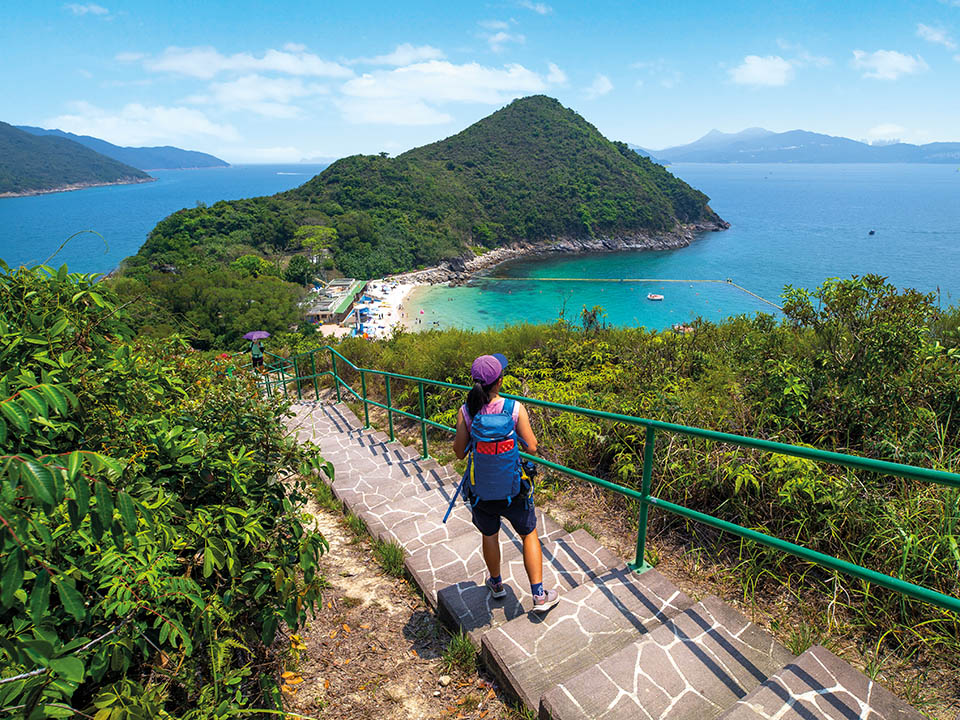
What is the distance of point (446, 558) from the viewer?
3465 millimetres

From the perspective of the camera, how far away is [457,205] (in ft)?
290

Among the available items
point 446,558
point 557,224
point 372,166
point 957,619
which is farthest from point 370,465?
Result: point 372,166

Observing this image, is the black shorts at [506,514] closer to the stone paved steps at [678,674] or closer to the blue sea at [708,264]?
the stone paved steps at [678,674]

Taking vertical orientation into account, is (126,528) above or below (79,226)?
below

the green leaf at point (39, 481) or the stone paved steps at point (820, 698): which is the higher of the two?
the green leaf at point (39, 481)

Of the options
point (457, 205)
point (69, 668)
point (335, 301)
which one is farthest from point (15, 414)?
point (457, 205)

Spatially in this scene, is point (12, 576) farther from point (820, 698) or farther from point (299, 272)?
point (299, 272)

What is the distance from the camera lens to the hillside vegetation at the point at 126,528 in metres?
1.24

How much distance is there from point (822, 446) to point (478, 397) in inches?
121

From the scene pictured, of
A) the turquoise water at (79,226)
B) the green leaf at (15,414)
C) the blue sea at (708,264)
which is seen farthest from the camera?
the turquoise water at (79,226)

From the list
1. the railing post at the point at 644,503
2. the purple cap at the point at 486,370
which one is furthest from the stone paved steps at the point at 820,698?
the purple cap at the point at 486,370

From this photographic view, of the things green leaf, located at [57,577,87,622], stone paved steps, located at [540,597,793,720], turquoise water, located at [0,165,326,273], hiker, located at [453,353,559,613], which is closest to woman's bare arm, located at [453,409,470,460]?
hiker, located at [453,353,559,613]

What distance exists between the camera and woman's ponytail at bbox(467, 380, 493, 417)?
8.57 feet

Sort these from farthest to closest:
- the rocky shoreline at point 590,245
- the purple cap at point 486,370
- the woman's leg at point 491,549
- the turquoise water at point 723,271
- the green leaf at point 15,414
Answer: the rocky shoreline at point 590,245
the turquoise water at point 723,271
the woman's leg at point 491,549
the purple cap at point 486,370
the green leaf at point 15,414
